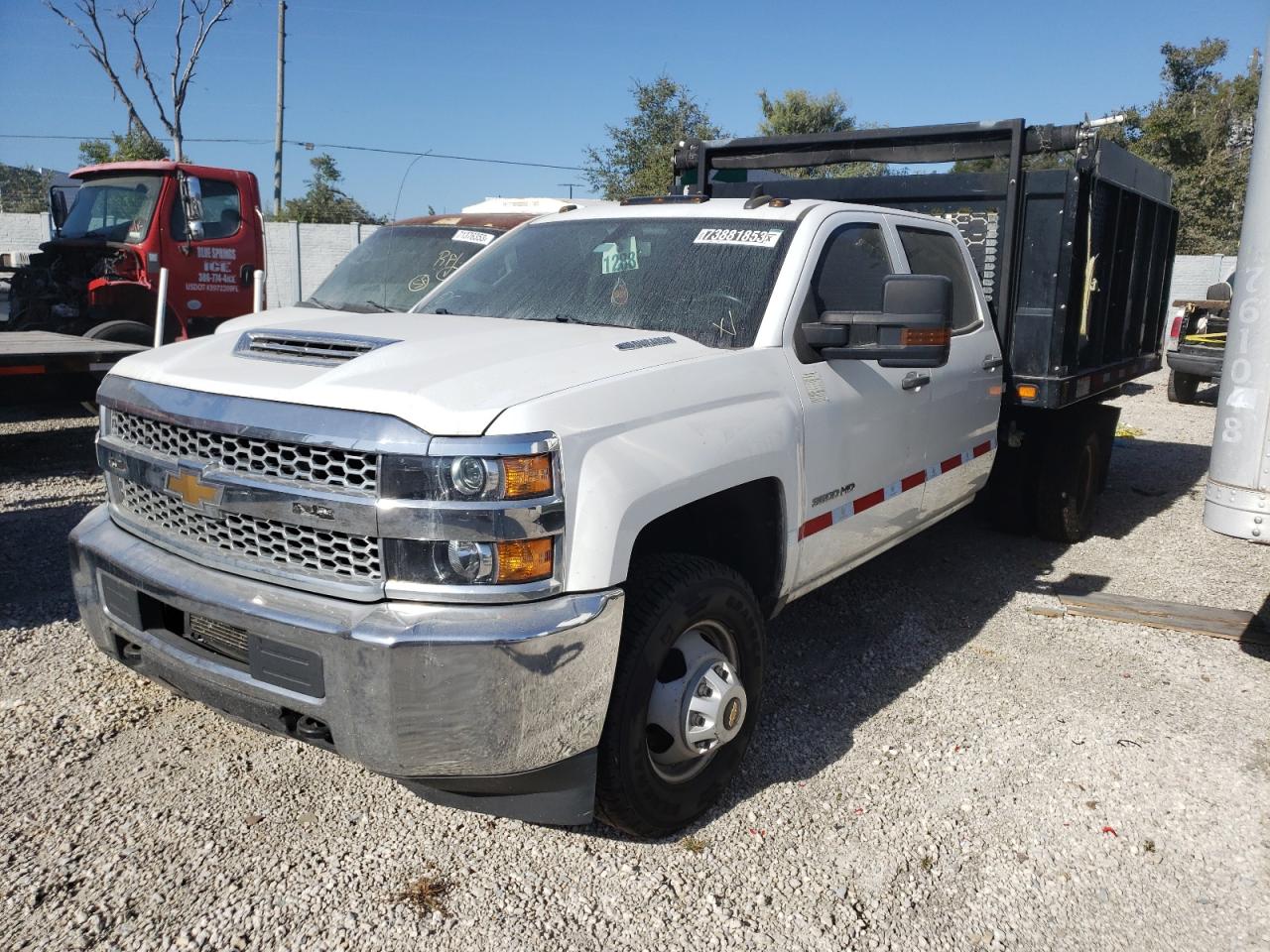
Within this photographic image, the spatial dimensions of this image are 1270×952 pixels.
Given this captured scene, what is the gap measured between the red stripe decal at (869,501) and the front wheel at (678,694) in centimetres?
80

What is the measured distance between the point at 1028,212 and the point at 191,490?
14.8 ft

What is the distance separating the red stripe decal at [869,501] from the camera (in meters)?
3.84

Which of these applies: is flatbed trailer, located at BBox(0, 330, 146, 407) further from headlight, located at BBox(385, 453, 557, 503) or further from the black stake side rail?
headlight, located at BBox(385, 453, 557, 503)

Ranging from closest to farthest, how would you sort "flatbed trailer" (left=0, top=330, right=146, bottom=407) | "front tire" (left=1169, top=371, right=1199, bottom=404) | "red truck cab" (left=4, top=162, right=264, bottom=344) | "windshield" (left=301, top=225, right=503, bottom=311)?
1. "flatbed trailer" (left=0, top=330, right=146, bottom=407)
2. "windshield" (left=301, top=225, right=503, bottom=311)
3. "red truck cab" (left=4, top=162, right=264, bottom=344)
4. "front tire" (left=1169, top=371, right=1199, bottom=404)

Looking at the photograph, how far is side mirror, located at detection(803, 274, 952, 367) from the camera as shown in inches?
127

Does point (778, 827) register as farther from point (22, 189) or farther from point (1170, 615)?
point (22, 189)

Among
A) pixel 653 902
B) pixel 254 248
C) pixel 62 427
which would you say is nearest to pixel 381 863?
pixel 653 902

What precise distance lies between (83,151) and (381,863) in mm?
39534

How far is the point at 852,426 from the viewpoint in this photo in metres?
3.71

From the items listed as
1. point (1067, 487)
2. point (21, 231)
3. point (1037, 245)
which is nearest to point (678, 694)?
point (1037, 245)

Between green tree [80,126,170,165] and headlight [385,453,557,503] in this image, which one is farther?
green tree [80,126,170,165]

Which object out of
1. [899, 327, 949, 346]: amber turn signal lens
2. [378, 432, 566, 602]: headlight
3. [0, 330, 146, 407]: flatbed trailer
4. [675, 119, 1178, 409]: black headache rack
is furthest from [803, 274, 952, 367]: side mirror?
[0, 330, 146, 407]: flatbed trailer

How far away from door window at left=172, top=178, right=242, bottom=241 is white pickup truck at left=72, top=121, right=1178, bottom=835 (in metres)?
6.93

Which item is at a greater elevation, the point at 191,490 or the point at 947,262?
the point at 947,262
